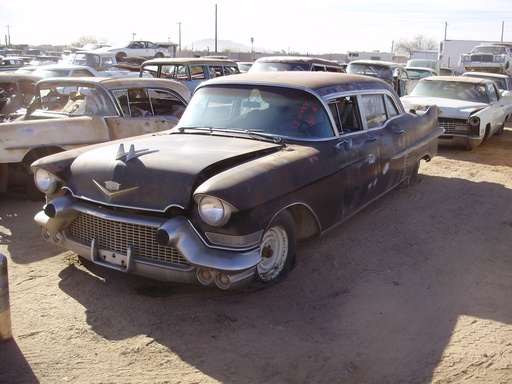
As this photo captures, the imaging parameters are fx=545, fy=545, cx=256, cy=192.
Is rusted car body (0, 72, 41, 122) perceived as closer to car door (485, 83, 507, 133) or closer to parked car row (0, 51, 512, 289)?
parked car row (0, 51, 512, 289)

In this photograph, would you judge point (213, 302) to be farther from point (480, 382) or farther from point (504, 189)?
point (504, 189)

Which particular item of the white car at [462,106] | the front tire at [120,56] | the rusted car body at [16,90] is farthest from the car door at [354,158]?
the front tire at [120,56]

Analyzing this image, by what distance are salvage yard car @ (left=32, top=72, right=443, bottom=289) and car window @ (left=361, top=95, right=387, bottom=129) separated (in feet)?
0.10

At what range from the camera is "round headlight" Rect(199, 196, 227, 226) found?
377 centimetres

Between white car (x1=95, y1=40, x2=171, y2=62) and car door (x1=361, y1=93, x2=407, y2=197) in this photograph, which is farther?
white car (x1=95, y1=40, x2=171, y2=62)

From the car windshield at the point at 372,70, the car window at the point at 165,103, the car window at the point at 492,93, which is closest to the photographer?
the car window at the point at 165,103

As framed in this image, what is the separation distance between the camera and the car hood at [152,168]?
156 inches

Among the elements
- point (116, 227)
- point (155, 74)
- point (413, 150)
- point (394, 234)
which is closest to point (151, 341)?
point (116, 227)

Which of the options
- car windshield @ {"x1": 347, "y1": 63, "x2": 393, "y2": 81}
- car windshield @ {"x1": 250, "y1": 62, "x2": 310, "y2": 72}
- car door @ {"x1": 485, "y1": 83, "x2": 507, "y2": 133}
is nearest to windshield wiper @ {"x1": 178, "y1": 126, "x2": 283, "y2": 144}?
car windshield @ {"x1": 250, "y1": 62, "x2": 310, "y2": 72}

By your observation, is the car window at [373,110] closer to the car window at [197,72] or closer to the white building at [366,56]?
the car window at [197,72]

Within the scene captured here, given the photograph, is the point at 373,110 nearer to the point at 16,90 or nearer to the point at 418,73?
the point at 16,90

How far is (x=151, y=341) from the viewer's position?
3.61m

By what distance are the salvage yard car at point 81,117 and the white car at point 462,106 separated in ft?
15.6

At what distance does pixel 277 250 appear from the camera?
438 cm
